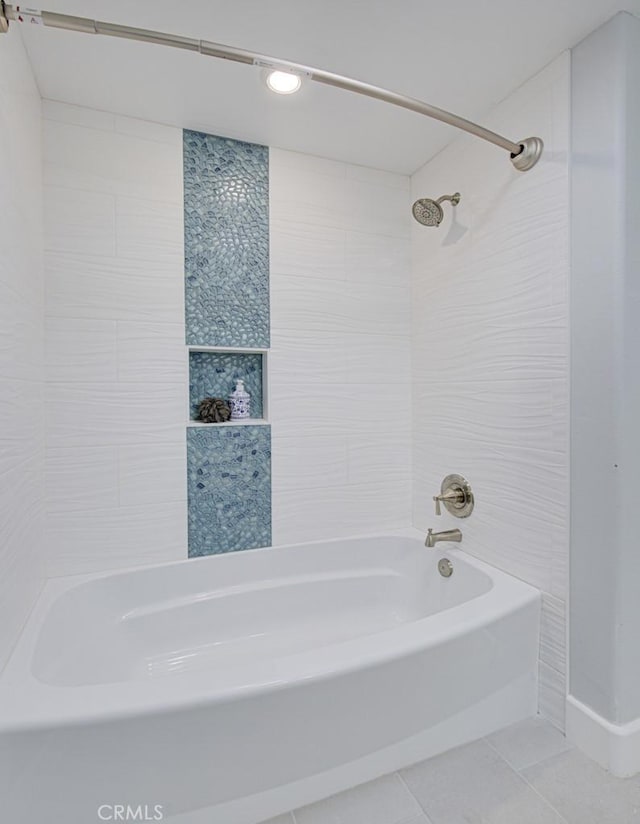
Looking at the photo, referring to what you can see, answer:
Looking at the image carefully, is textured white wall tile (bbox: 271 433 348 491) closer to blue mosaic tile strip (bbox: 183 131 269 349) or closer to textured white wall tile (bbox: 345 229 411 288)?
blue mosaic tile strip (bbox: 183 131 269 349)

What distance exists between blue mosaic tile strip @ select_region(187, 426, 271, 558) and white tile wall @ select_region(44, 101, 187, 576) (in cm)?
6

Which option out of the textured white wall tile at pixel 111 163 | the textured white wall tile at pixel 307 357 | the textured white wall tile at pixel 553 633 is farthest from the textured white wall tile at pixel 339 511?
the textured white wall tile at pixel 111 163

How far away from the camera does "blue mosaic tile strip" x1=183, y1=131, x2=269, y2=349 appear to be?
1812 millimetres

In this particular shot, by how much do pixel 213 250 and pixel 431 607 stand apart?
1.83 m

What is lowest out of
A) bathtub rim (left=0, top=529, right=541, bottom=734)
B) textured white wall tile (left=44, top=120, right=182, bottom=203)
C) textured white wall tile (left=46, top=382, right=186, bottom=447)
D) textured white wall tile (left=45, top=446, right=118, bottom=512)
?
bathtub rim (left=0, top=529, right=541, bottom=734)

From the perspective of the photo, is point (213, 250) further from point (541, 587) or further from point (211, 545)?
point (541, 587)

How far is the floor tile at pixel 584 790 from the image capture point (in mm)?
1118

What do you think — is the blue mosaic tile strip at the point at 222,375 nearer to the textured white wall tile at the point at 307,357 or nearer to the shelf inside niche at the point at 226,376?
the shelf inside niche at the point at 226,376

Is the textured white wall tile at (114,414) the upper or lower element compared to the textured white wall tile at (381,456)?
upper

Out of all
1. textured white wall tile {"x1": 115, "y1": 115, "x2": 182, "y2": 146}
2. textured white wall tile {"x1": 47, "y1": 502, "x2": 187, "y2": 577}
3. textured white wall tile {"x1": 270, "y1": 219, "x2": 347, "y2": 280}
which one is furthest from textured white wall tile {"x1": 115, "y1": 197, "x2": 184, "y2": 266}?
textured white wall tile {"x1": 47, "y1": 502, "x2": 187, "y2": 577}

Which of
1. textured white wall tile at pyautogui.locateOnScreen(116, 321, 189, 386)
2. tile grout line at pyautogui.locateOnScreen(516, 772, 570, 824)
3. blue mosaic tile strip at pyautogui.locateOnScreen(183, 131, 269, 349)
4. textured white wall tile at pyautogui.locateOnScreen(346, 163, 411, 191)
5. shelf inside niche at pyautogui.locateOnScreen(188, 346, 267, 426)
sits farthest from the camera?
textured white wall tile at pyautogui.locateOnScreen(346, 163, 411, 191)

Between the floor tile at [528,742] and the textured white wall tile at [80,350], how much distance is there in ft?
6.18

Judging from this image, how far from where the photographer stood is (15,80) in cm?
126

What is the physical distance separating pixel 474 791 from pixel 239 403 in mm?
1559
